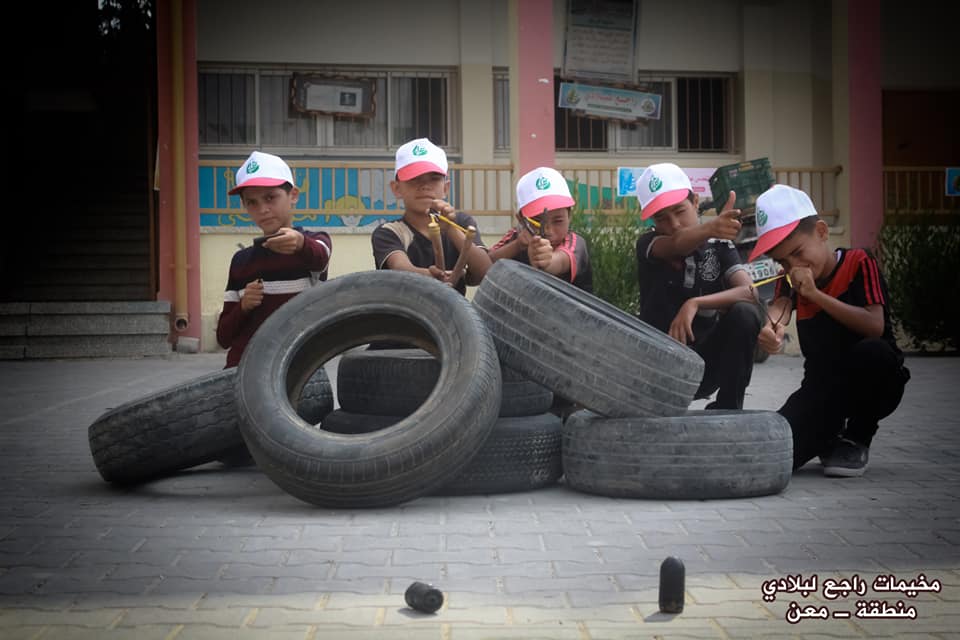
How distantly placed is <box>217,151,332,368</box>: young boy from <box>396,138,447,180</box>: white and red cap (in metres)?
0.54

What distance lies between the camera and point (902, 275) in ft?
39.9

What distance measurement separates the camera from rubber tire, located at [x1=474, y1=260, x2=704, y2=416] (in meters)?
4.00

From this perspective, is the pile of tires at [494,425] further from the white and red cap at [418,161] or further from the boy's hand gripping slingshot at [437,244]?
the white and red cap at [418,161]

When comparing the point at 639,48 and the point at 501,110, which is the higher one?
the point at 639,48

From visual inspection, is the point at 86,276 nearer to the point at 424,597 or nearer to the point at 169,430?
the point at 169,430

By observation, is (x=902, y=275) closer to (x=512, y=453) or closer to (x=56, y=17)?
(x=512, y=453)

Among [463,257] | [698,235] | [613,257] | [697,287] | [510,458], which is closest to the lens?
[510,458]

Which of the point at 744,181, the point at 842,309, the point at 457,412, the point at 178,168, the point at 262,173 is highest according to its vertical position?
the point at 178,168

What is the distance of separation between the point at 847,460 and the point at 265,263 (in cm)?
298

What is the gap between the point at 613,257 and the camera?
11.1 metres

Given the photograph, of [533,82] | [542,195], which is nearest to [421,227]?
[542,195]

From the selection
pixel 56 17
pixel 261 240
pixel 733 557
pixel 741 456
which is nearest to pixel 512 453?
pixel 741 456

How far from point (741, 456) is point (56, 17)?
58.8ft

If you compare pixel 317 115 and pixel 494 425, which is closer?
pixel 494 425
